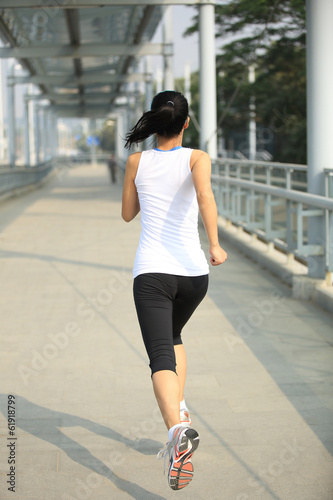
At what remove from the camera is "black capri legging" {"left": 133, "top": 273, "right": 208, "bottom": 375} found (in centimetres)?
325

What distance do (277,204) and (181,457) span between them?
5864 mm

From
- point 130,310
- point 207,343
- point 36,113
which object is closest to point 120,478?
point 207,343

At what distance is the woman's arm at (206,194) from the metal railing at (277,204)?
3165 mm

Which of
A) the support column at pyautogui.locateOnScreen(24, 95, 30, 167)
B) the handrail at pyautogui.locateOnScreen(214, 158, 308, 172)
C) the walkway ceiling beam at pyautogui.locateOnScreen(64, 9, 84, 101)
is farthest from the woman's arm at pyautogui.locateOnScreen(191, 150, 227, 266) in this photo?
the support column at pyautogui.locateOnScreen(24, 95, 30, 167)

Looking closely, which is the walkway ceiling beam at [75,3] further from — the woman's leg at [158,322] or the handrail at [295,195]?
the woman's leg at [158,322]

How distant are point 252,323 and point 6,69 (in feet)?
89.9

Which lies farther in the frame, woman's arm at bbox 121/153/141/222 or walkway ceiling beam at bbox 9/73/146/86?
walkway ceiling beam at bbox 9/73/146/86

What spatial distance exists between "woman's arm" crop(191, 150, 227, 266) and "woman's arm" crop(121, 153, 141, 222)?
258mm

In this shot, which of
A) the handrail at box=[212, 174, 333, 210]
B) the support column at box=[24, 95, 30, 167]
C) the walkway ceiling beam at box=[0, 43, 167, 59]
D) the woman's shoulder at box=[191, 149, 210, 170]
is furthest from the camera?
the support column at box=[24, 95, 30, 167]

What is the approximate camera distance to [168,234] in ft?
10.9

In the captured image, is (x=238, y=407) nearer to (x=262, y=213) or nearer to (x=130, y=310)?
(x=130, y=310)

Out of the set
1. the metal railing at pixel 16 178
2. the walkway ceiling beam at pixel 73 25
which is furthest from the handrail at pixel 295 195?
the metal railing at pixel 16 178

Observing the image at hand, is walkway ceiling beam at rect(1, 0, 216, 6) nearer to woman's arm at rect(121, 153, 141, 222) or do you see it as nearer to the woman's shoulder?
woman's arm at rect(121, 153, 141, 222)

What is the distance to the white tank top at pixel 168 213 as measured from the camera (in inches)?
130
